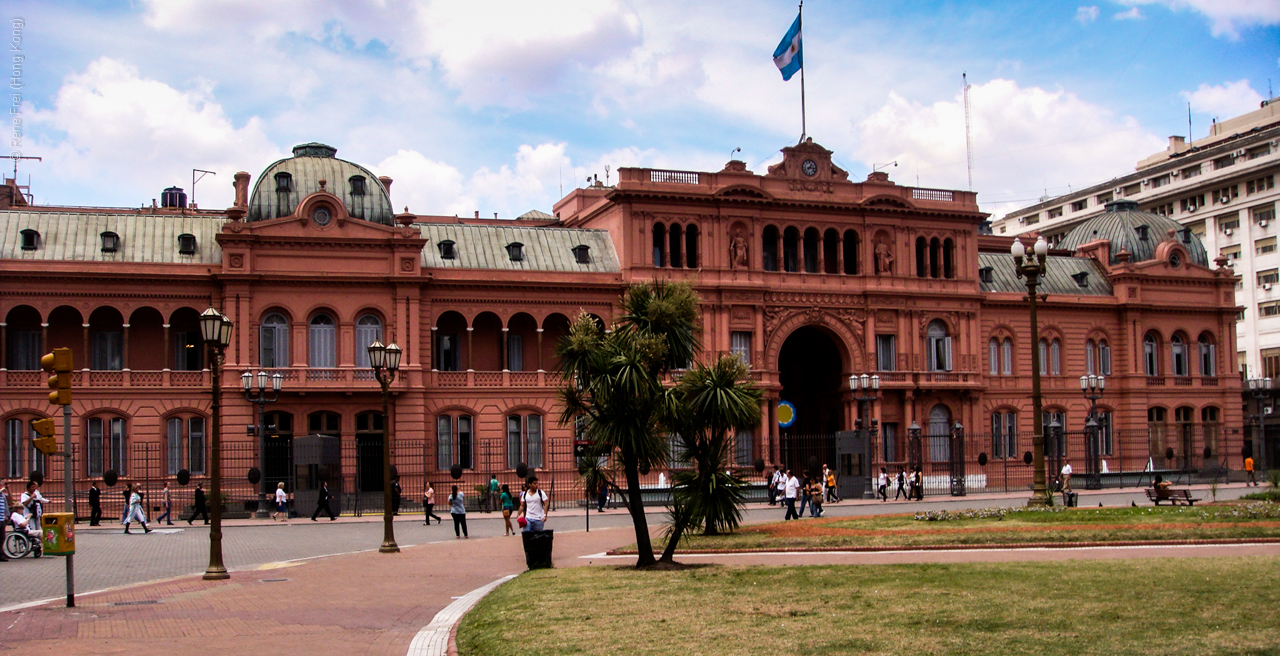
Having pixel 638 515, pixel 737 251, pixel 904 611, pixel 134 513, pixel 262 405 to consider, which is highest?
pixel 737 251

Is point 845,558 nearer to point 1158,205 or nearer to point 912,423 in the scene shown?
point 912,423

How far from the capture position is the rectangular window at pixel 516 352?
181 ft

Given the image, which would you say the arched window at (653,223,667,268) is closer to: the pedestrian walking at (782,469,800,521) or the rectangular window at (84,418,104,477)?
the pedestrian walking at (782,469,800,521)

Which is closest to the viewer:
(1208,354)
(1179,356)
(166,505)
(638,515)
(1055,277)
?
(638,515)

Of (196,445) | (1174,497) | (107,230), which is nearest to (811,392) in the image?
(1174,497)

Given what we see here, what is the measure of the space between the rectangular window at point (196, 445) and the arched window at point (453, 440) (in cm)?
919

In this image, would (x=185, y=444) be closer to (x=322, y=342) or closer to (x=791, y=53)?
(x=322, y=342)

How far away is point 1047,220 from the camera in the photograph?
10919 centimetres

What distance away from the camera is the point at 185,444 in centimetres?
4894

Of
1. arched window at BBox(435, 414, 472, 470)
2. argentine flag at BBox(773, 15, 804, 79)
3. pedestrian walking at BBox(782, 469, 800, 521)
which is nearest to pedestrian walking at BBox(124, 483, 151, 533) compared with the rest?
arched window at BBox(435, 414, 472, 470)

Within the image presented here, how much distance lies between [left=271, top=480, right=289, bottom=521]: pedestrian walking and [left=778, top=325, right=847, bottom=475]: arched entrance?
77.9ft

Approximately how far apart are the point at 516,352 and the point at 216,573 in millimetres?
33470

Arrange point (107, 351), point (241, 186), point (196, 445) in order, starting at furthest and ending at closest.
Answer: point (241, 186)
point (107, 351)
point (196, 445)

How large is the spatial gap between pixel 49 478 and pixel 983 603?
1619 inches
